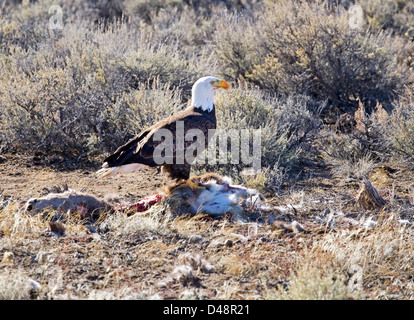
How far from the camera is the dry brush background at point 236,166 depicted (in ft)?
13.2

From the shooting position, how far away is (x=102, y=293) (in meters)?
3.63

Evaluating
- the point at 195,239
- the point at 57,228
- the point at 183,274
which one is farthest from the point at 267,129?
the point at 183,274

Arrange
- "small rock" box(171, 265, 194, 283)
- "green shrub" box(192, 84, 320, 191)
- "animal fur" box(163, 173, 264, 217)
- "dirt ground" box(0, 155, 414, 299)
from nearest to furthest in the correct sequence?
"dirt ground" box(0, 155, 414, 299) < "small rock" box(171, 265, 194, 283) < "animal fur" box(163, 173, 264, 217) < "green shrub" box(192, 84, 320, 191)

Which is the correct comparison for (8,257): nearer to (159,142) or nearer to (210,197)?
(159,142)

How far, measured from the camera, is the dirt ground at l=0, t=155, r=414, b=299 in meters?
3.85

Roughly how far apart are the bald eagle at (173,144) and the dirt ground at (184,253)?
1.82 ft

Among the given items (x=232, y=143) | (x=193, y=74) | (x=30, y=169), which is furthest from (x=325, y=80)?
(x=30, y=169)

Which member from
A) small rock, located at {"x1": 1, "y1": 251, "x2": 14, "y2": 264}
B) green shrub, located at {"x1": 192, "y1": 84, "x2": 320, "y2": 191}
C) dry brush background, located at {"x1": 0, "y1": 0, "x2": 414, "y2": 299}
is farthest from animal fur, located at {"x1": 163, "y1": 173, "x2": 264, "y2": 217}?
small rock, located at {"x1": 1, "y1": 251, "x2": 14, "y2": 264}

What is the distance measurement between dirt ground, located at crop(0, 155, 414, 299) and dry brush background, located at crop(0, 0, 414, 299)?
0.06 ft

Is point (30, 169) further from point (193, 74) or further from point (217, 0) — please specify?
point (217, 0)

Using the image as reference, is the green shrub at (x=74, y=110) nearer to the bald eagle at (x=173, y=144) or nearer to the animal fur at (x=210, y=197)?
the bald eagle at (x=173, y=144)

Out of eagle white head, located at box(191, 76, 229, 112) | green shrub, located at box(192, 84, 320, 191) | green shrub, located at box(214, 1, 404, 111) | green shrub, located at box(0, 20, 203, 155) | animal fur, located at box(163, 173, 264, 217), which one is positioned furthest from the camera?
green shrub, located at box(214, 1, 404, 111)

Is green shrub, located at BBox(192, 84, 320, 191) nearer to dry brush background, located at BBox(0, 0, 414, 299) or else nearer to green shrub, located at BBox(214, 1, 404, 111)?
dry brush background, located at BBox(0, 0, 414, 299)
